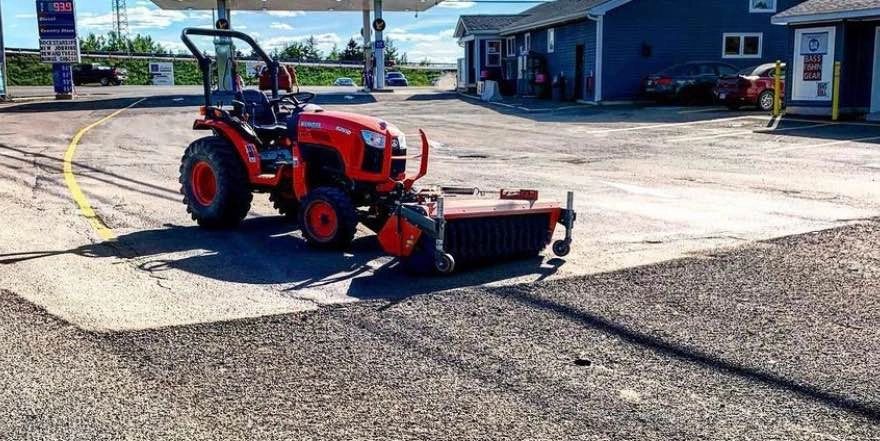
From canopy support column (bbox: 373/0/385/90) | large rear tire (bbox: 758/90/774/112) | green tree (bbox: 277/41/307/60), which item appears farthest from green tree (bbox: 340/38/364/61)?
large rear tire (bbox: 758/90/774/112)

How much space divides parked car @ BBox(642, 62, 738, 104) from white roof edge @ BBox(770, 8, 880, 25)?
536 cm

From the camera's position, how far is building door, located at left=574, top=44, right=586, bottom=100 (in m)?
33.9

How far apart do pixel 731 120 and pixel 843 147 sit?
6.90 m

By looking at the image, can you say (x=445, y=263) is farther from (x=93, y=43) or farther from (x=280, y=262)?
(x=93, y=43)

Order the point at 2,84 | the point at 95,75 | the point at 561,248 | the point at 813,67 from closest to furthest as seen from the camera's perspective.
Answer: the point at 561,248, the point at 813,67, the point at 2,84, the point at 95,75

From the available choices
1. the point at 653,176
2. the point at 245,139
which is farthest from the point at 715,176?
the point at 245,139

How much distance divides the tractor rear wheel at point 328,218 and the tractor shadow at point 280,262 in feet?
0.41

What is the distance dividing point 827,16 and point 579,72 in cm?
1259

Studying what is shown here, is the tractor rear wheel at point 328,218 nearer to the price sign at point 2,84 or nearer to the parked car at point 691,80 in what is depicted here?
the parked car at point 691,80

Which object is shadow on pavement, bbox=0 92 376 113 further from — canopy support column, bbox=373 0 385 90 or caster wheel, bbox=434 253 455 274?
caster wheel, bbox=434 253 455 274

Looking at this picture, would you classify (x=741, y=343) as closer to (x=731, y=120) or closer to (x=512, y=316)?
Result: (x=512, y=316)

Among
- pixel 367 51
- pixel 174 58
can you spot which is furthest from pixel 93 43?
pixel 367 51

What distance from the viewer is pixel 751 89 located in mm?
26406

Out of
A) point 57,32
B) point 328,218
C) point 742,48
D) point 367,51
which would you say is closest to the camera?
point 328,218
